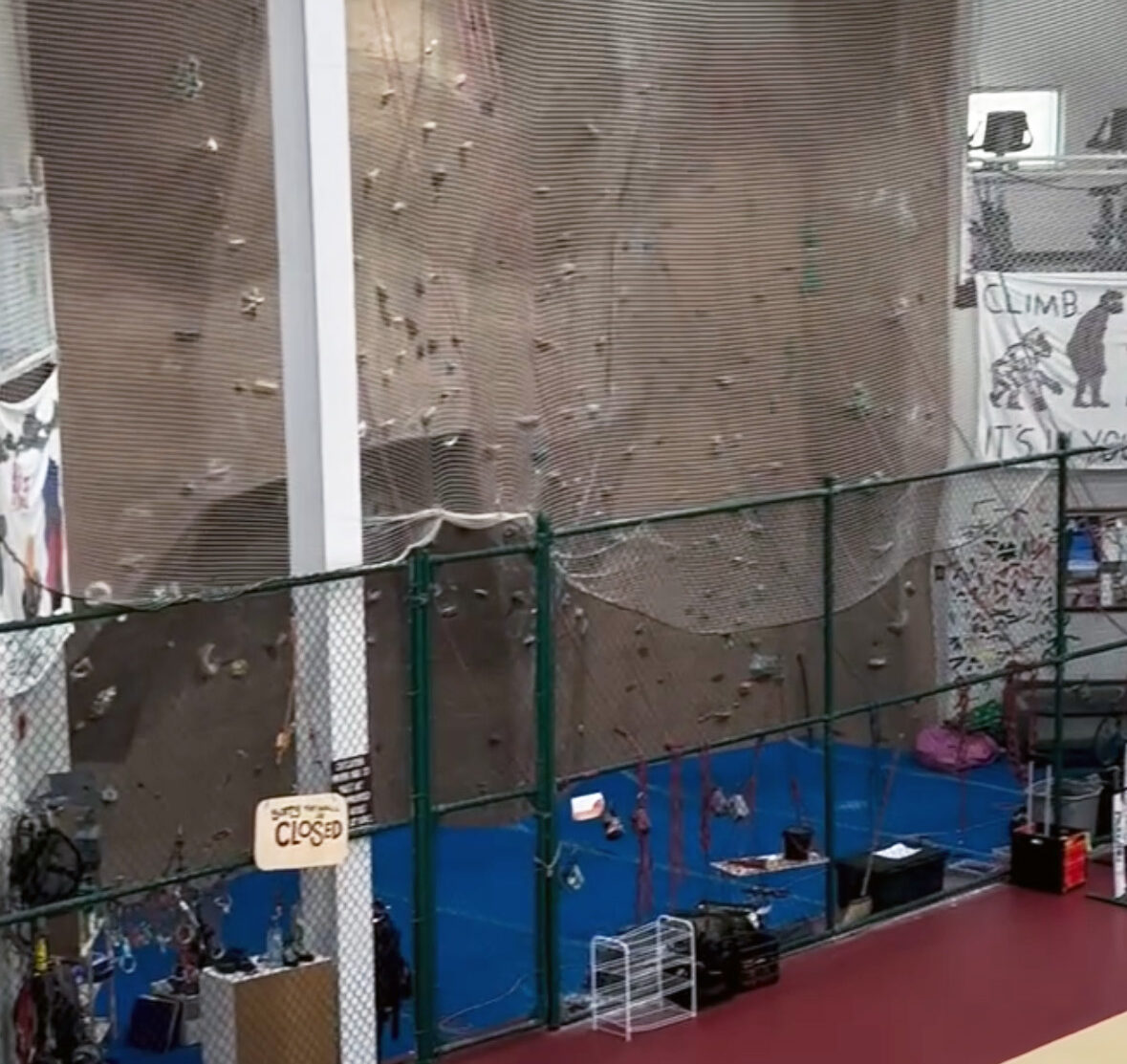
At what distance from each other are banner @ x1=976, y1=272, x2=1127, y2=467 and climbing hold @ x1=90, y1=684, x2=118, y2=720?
5220 millimetres

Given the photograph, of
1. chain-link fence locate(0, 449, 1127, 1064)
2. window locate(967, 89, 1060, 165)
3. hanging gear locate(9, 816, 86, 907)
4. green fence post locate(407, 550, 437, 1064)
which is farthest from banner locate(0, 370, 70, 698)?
window locate(967, 89, 1060, 165)

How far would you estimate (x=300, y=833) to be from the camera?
22.6ft

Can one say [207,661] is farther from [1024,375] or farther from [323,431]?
[1024,375]

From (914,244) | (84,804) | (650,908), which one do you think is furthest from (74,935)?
(914,244)

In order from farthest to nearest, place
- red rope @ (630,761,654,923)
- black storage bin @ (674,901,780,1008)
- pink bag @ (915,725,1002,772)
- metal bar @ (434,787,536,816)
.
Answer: pink bag @ (915,725,1002,772), red rope @ (630,761,654,923), black storage bin @ (674,901,780,1008), metal bar @ (434,787,536,816)

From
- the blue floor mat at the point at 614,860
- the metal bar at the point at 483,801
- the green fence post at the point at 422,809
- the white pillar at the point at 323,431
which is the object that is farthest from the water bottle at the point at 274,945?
the metal bar at the point at 483,801

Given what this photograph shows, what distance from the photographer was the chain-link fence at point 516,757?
285 inches

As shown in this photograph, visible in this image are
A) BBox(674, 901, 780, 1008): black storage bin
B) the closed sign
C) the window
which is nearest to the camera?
the closed sign

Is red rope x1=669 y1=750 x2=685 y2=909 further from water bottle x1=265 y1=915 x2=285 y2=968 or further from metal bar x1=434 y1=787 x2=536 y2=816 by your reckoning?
water bottle x1=265 y1=915 x2=285 y2=968

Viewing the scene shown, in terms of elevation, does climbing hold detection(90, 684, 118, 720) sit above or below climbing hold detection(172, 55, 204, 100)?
below

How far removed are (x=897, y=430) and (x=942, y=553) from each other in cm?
95

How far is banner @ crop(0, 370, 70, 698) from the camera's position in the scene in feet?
21.8

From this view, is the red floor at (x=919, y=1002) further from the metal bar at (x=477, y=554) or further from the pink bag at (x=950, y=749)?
the pink bag at (x=950, y=749)

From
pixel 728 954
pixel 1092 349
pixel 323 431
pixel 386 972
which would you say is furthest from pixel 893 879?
pixel 1092 349
